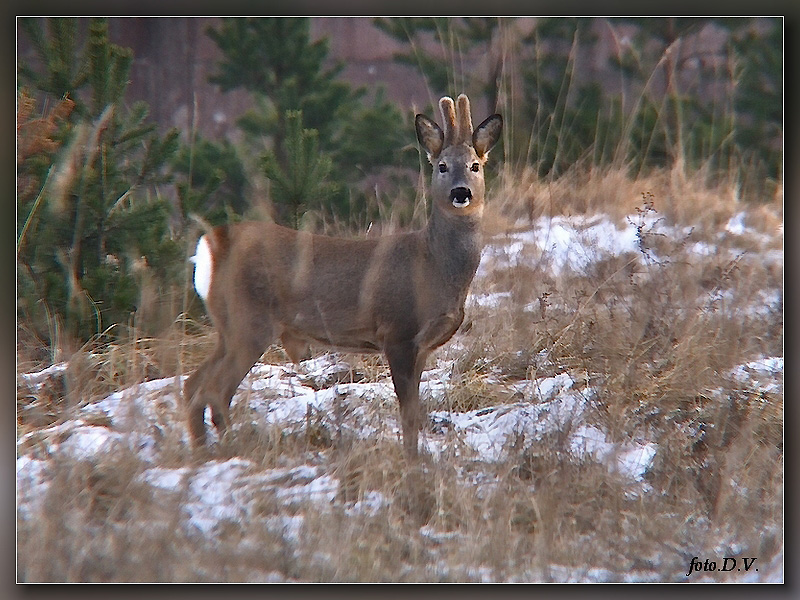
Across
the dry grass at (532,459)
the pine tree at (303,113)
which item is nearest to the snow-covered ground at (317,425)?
the dry grass at (532,459)

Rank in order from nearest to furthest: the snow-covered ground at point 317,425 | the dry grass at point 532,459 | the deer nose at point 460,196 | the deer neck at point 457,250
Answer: the dry grass at point 532,459, the snow-covered ground at point 317,425, the deer nose at point 460,196, the deer neck at point 457,250

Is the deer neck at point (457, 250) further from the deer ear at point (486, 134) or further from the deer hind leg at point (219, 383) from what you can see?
the deer hind leg at point (219, 383)

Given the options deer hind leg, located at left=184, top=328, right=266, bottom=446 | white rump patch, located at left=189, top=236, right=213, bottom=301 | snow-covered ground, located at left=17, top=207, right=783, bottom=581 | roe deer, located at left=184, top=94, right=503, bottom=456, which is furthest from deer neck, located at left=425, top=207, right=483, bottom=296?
white rump patch, located at left=189, top=236, right=213, bottom=301

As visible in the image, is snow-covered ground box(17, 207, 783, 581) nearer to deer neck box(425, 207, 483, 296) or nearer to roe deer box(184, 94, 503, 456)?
roe deer box(184, 94, 503, 456)

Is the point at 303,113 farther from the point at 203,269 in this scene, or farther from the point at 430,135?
the point at 203,269

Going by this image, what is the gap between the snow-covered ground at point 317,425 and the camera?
4793mm

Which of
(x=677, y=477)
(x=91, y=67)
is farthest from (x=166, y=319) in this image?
(x=677, y=477)

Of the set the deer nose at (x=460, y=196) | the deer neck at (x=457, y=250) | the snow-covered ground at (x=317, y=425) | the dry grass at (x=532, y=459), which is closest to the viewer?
the dry grass at (x=532, y=459)

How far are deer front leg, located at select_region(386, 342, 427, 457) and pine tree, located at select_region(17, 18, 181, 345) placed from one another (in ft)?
3.57

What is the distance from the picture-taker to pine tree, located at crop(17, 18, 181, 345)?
191 inches

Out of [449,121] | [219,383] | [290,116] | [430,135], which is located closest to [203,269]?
[219,383]

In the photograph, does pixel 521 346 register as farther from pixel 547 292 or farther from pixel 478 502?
pixel 478 502

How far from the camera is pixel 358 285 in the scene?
16.5 ft

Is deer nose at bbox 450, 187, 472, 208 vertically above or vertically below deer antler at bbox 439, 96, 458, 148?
below
